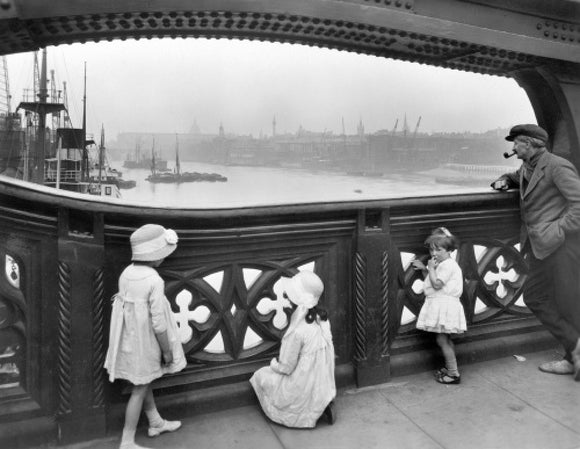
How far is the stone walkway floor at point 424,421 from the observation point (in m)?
2.45

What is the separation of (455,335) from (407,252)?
2.08 feet

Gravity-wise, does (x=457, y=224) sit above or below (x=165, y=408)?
above

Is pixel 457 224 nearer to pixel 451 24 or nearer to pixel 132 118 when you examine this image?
pixel 451 24

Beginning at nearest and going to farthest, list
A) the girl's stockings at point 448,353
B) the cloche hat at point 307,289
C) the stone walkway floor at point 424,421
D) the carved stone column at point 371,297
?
the stone walkway floor at point 424,421
the cloche hat at point 307,289
the carved stone column at point 371,297
the girl's stockings at point 448,353

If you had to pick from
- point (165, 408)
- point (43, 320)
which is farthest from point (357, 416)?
point (43, 320)

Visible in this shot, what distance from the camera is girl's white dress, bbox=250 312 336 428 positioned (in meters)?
2.58

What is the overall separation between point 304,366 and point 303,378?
0.06 m

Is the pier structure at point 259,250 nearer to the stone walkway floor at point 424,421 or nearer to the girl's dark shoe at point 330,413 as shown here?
the stone walkway floor at point 424,421

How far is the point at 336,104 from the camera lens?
48188 millimetres

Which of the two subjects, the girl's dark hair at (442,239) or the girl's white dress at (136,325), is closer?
the girl's white dress at (136,325)

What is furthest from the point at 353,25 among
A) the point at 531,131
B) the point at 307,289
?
the point at 307,289

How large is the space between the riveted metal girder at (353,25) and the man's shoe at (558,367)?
2.07 m

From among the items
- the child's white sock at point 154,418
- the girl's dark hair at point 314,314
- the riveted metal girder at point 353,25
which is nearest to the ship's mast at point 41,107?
the riveted metal girder at point 353,25

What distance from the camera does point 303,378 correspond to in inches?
102
